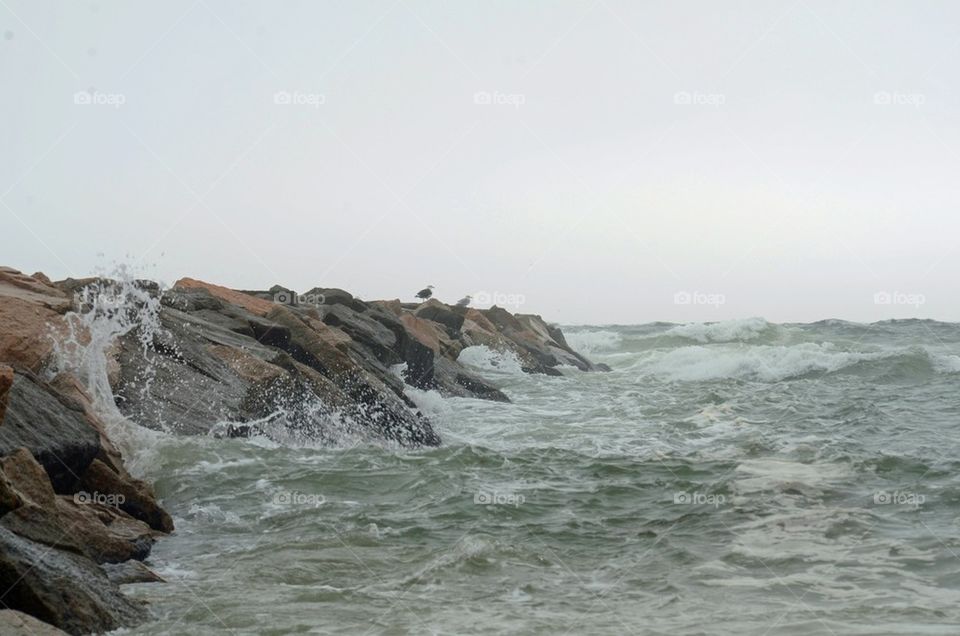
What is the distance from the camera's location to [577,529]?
834 centimetres

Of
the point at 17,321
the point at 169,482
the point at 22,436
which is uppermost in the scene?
the point at 17,321

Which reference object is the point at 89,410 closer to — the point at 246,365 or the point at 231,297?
the point at 246,365

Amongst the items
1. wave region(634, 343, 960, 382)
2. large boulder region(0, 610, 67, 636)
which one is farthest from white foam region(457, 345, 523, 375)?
large boulder region(0, 610, 67, 636)

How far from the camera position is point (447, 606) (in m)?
6.17

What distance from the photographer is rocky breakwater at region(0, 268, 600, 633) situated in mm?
5738

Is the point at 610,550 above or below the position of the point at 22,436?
below

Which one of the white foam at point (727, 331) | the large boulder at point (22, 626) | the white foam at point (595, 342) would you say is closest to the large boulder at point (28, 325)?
the large boulder at point (22, 626)

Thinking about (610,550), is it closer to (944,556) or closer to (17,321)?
(944,556)

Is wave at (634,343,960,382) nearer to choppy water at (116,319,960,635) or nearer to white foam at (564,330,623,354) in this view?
choppy water at (116,319,960,635)

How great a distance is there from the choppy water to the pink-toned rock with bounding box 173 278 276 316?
14.1 feet

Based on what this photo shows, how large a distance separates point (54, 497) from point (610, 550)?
420 centimetres

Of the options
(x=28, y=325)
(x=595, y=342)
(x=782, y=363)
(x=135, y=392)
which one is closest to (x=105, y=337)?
(x=135, y=392)

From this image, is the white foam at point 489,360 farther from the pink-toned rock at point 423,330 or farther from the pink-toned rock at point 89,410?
the pink-toned rock at point 89,410

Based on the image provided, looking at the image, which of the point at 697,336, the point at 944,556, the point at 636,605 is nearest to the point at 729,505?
the point at 944,556
